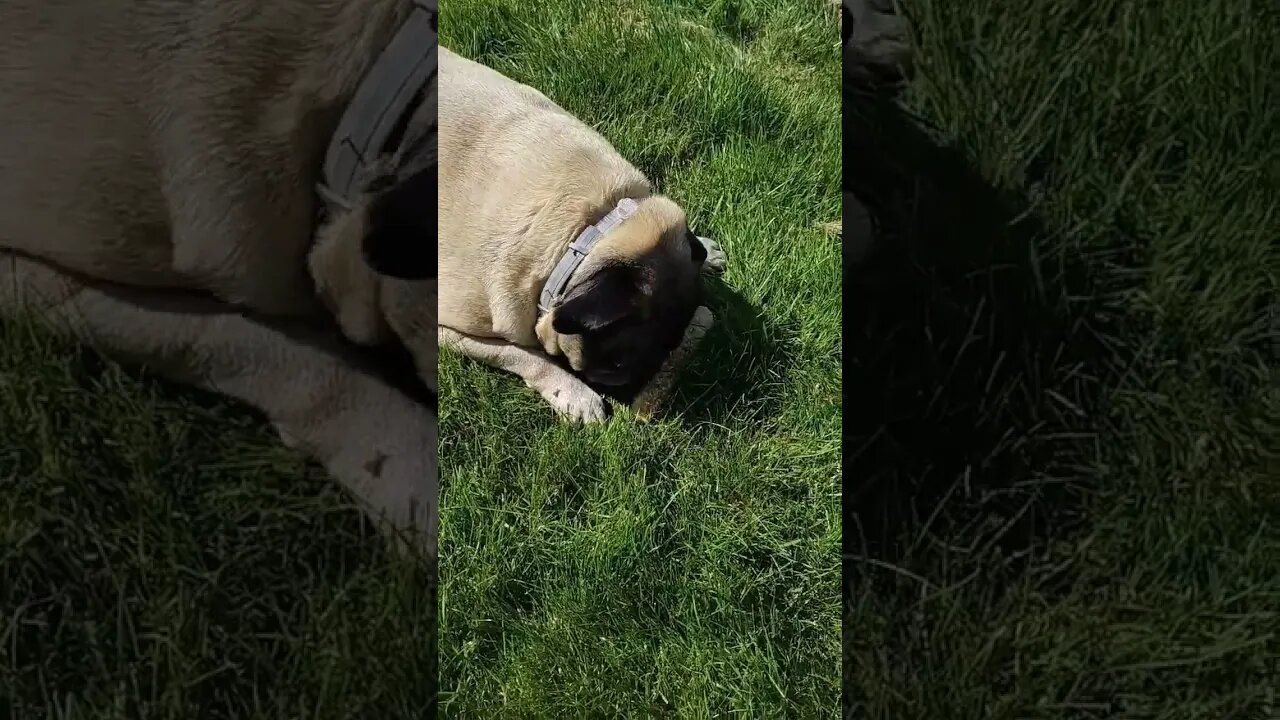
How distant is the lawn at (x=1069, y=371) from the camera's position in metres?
1.59

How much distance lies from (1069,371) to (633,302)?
2.90 ft

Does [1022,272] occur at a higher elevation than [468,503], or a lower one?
higher

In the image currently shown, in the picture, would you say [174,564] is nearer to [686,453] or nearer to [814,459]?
[686,453]

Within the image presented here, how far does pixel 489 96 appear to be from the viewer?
1.77 m

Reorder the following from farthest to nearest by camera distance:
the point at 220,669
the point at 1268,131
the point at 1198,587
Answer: the point at 1268,131 < the point at 1198,587 < the point at 220,669

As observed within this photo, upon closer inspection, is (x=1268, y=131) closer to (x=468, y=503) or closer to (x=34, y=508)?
(x=468, y=503)

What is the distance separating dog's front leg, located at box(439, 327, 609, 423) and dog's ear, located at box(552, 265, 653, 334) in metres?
0.09

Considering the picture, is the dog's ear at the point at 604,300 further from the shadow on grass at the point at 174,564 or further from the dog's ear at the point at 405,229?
the shadow on grass at the point at 174,564

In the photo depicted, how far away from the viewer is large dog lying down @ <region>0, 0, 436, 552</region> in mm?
1599

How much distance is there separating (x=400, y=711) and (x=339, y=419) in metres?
0.55

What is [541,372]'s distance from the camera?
1771mm

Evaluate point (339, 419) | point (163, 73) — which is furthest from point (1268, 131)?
point (163, 73)

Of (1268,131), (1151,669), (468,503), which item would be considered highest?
(1268,131)

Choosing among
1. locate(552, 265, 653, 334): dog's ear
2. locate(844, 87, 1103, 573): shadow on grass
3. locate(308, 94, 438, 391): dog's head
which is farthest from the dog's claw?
locate(844, 87, 1103, 573): shadow on grass
